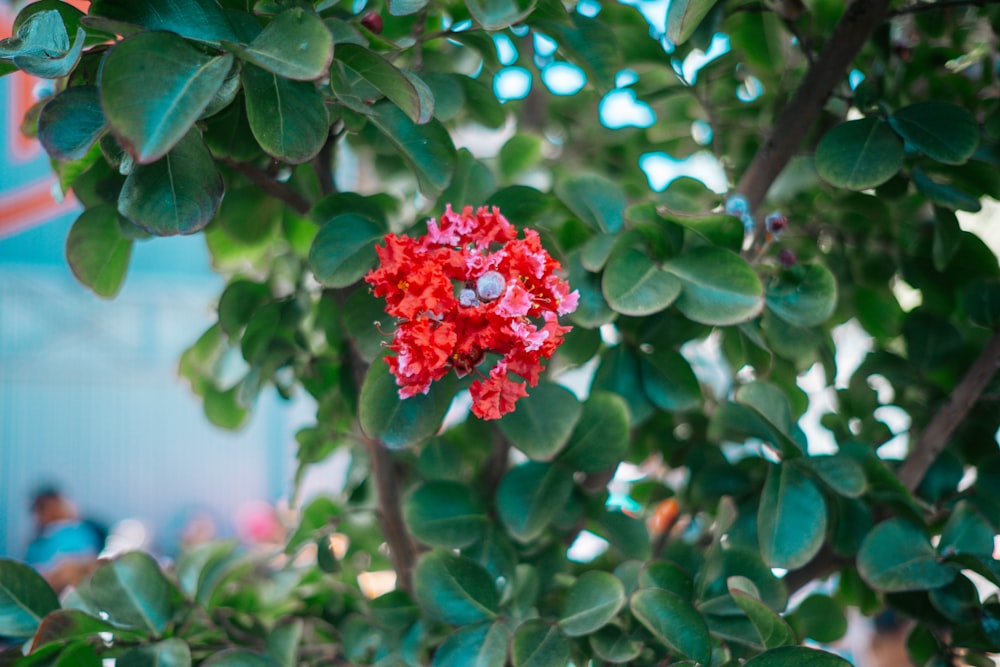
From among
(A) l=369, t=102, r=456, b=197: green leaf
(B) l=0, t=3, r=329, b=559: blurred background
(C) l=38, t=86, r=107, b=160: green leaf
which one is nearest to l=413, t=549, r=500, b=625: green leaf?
(A) l=369, t=102, r=456, b=197: green leaf

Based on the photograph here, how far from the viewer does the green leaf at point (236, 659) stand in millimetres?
682

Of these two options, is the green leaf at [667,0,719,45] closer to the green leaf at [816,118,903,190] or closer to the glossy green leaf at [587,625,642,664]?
A: the green leaf at [816,118,903,190]

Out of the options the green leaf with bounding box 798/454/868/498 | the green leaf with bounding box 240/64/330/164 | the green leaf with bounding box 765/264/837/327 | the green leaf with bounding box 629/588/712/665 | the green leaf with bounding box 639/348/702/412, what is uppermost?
the green leaf with bounding box 240/64/330/164

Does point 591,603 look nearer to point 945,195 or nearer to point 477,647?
point 477,647

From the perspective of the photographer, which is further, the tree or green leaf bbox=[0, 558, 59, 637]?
green leaf bbox=[0, 558, 59, 637]

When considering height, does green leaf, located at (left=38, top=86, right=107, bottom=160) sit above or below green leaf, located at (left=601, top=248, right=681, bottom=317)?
above

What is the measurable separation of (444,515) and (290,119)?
40 cm

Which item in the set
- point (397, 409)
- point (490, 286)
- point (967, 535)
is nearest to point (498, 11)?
point (490, 286)

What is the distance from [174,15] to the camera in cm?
54

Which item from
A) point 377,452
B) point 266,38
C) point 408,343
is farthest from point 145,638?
point 266,38

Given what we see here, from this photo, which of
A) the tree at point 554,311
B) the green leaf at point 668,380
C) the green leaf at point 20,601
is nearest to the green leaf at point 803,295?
the tree at point 554,311

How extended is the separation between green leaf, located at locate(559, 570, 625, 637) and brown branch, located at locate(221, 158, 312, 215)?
45 centimetres

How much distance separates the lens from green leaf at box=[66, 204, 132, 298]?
73 centimetres

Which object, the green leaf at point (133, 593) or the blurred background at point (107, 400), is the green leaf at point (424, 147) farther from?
the blurred background at point (107, 400)
